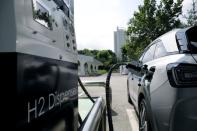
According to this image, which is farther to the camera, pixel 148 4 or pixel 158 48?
pixel 148 4

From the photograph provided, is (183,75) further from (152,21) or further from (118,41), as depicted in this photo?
(118,41)

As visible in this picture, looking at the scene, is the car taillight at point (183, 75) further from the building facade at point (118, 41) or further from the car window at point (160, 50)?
the building facade at point (118, 41)

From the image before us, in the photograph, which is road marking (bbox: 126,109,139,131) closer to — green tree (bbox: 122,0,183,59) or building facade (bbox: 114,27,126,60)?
green tree (bbox: 122,0,183,59)

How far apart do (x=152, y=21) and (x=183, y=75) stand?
2662 cm

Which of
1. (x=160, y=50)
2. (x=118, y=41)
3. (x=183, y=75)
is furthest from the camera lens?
(x=118, y=41)

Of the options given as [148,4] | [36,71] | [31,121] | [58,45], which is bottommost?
[31,121]

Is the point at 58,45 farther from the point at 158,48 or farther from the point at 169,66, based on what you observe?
the point at 158,48

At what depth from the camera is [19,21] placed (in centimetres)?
149

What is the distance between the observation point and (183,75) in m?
3.54

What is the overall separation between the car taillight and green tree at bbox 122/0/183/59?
25.3 m

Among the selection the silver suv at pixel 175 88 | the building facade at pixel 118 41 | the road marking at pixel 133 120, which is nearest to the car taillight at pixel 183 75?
the silver suv at pixel 175 88

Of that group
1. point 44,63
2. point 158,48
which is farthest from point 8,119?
point 158,48

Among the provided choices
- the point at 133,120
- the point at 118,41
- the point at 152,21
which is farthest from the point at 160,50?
the point at 118,41

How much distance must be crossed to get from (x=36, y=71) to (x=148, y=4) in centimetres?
2957
